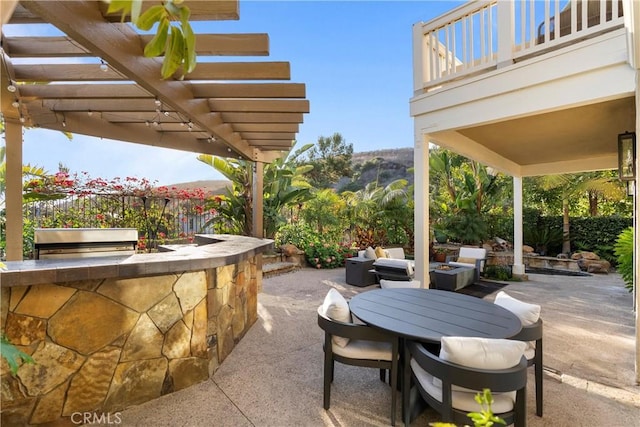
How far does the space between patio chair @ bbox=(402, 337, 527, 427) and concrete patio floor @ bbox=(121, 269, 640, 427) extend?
2.17 ft

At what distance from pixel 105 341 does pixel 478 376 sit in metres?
2.68

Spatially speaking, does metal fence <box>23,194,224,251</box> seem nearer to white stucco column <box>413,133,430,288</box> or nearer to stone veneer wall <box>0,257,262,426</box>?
stone veneer wall <box>0,257,262,426</box>

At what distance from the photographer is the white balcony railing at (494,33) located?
3.80 meters

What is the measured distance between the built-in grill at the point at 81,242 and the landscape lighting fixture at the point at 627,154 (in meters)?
6.17

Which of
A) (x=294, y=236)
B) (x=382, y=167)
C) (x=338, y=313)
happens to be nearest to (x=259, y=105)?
(x=338, y=313)

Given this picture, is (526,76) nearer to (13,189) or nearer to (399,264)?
(399,264)

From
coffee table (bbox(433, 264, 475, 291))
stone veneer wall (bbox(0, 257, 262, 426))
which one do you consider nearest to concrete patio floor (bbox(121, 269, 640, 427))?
stone veneer wall (bbox(0, 257, 262, 426))

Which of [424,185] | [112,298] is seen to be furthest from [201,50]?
[424,185]

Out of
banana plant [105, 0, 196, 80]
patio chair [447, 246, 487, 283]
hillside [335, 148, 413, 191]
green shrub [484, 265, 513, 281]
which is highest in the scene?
hillside [335, 148, 413, 191]

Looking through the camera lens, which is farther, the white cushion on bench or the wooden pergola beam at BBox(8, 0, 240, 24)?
the wooden pergola beam at BBox(8, 0, 240, 24)

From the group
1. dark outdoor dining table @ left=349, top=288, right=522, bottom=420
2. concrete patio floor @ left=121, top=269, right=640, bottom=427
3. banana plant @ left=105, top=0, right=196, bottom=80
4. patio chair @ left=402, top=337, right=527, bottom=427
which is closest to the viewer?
banana plant @ left=105, top=0, right=196, bottom=80

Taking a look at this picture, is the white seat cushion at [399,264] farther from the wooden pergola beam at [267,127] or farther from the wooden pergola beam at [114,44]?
the wooden pergola beam at [114,44]

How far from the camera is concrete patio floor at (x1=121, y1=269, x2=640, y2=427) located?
2414 millimetres

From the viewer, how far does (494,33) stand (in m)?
4.39
